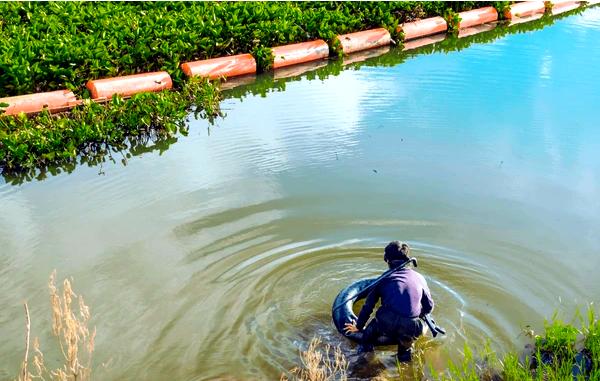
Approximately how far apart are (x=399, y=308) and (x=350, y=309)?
539mm

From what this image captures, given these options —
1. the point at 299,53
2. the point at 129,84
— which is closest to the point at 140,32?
the point at 129,84

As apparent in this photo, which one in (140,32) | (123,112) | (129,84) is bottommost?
(123,112)

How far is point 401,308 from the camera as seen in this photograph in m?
4.84

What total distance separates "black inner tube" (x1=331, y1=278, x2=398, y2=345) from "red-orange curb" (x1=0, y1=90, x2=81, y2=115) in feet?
17.6

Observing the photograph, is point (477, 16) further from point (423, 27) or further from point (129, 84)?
point (129, 84)

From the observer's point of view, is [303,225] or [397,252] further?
[303,225]

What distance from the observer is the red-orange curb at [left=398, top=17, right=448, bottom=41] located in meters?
13.5

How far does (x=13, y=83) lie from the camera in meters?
9.26

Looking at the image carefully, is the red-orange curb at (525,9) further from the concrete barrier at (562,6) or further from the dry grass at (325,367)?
the dry grass at (325,367)

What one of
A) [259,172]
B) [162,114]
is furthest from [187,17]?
[259,172]

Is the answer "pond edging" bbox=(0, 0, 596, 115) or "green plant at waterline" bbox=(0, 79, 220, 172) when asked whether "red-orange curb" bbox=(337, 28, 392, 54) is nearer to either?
"pond edging" bbox=(0, 0, 596, 115)

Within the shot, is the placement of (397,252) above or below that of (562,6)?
above

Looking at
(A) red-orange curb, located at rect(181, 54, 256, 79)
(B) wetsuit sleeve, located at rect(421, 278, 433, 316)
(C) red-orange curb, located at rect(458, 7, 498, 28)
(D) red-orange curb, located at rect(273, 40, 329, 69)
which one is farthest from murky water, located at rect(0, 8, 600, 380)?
(C) red-orange curb, located at rect(458, 7, 498, 28)

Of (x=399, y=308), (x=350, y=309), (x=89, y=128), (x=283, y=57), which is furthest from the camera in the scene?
(x=283, y=57)
